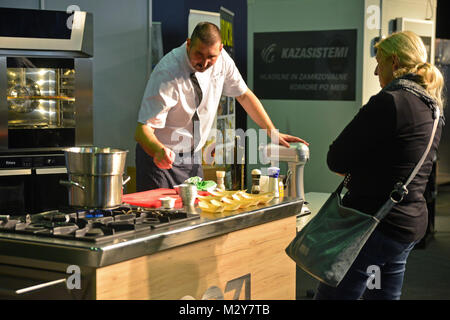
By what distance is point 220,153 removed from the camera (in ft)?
19.9

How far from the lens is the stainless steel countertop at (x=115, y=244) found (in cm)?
200

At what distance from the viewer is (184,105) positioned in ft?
11.0

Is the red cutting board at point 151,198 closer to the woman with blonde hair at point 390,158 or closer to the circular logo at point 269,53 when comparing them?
the woman with blonde hair at point 390,158

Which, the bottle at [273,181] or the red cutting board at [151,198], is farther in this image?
the bottle at [273,181]

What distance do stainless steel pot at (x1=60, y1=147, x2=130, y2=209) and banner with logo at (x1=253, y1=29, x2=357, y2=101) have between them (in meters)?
3.89

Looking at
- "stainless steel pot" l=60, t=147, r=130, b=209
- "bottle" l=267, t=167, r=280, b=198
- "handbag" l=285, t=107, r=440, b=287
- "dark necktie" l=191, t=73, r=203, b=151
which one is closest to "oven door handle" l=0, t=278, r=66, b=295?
"stainless steel pot" l=60, t=147, r=130, b=209

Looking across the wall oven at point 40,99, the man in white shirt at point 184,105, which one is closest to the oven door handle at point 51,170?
the wall oven at point 40,99

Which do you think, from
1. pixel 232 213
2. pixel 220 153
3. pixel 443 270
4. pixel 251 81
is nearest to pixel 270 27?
pixel 251 81

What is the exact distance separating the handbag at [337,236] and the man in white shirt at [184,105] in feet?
3.39

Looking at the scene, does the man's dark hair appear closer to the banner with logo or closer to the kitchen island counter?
the kitchen island counter

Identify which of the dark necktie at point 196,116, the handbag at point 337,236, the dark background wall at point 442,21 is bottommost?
the handbag at point 337,236

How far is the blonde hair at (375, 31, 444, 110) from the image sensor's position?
2350 millimetres

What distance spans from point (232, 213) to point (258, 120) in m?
1.04

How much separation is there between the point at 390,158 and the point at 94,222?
1.07m
